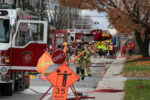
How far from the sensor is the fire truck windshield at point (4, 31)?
13.1 m

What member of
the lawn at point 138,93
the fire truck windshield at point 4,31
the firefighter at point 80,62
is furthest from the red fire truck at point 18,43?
the firefighter at point 80,62

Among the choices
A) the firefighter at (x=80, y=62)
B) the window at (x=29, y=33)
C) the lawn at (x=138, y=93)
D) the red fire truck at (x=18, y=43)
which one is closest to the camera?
the lawn at (x=138, y=93)

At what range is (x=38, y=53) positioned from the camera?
524 inches

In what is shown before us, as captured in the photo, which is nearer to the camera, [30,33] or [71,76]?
[71,76]

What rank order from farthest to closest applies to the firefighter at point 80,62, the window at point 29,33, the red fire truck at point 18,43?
the firefighter at point 80,62, the window at point 29,33, the red fire truck at point 18,43

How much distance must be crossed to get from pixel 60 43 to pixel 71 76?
36.4 meters

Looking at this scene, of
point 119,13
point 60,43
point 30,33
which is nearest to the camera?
point 30,33

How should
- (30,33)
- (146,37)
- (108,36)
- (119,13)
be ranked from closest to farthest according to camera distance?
(30,33), (119,13), (146,37), (108,36)

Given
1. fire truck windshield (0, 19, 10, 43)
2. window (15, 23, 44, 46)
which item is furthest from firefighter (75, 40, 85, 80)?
fire truck windshield (0, 19, 10, 43)

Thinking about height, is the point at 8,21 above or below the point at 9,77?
above

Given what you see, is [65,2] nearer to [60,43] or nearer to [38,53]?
[60,43]

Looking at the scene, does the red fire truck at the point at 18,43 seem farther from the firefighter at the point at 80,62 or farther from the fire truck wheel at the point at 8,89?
the firefighter at the point at 80,62

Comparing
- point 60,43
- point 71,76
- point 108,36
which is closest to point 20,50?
point 71,76

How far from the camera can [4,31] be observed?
13180 mm
